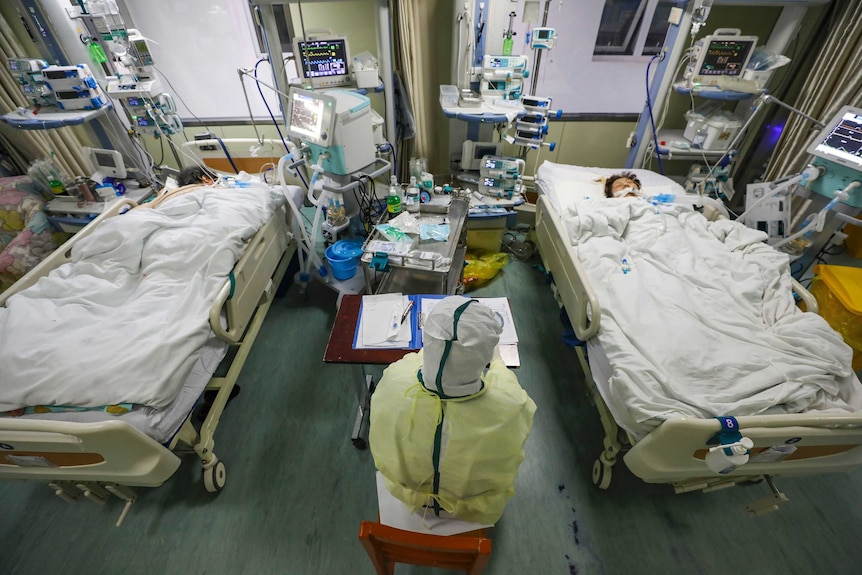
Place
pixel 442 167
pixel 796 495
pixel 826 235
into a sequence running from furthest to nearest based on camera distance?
1. pixel 442 167
2. pixel 826 235
3. pixel 796 495

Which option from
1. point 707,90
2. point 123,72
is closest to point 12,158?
point 123,72

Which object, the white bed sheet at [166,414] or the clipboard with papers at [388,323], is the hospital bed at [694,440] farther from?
the white bed sheet at [166,414]

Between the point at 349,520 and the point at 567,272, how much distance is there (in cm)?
162

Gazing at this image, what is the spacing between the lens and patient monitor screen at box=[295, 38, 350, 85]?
8.29 ft

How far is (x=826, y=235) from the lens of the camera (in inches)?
86.9

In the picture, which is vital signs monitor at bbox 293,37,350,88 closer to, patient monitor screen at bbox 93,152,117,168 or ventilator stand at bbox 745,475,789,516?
patient monitor screen at bbox 93,152,117,168

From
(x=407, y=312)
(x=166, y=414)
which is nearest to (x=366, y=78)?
(x=407, y=312)

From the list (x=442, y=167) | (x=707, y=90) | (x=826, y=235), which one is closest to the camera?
(x=826, y=235)

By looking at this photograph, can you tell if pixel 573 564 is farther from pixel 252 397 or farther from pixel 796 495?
pixel 252 397

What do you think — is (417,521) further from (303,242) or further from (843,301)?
(843,301)

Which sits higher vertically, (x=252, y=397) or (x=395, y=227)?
(x=395, y=227)

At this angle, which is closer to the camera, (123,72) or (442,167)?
(123,72)

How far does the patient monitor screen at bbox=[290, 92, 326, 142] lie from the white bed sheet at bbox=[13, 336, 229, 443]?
1.23 meters

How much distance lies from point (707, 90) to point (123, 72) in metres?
3.74
